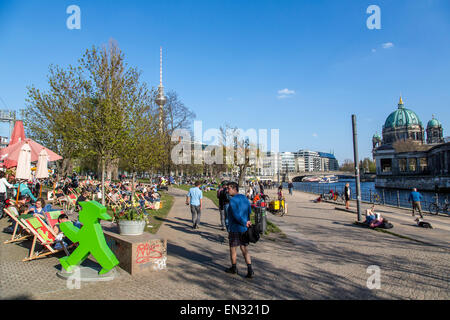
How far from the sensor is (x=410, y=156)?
315ft

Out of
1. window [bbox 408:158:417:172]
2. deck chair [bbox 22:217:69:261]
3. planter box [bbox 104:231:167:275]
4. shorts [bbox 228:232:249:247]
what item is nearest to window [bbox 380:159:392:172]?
window [bbox 408:158:417:172]

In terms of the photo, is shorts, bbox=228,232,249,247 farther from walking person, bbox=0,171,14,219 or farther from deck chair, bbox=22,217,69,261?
walking person, bbox=0,171,14,219

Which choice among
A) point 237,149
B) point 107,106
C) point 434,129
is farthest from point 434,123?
point 107,106

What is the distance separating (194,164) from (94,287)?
51.6m

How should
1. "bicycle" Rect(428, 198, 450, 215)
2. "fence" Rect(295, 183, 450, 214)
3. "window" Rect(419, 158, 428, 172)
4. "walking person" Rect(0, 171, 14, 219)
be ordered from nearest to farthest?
1. "walking person" Rect(0, 171, 14, 219)
2. "bicycle" Rect(428, 198, 450, 215)
3. "fence" Rect(295, 183, 450, 214)
4. "window" Rect(419, 158, 428, 172)

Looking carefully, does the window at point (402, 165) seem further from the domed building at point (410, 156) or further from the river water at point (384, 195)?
the river water at point (384, 195)

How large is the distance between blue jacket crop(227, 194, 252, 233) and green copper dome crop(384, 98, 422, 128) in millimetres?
161848

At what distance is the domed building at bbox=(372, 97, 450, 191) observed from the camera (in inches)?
2825

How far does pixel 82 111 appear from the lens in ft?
42.4

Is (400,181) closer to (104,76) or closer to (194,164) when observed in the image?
(194,164)

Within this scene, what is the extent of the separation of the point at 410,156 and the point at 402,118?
5790cm

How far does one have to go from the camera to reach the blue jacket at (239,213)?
5.47 meters
